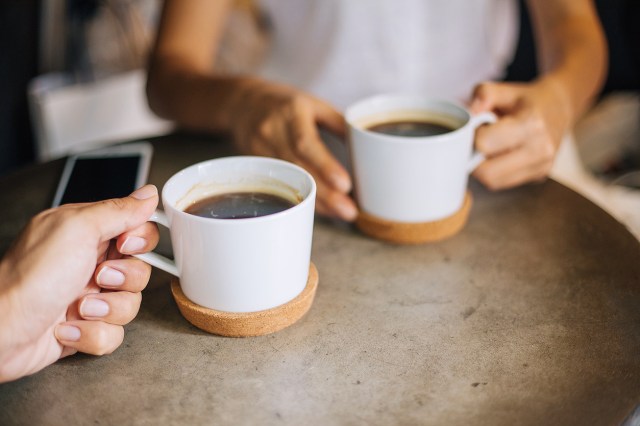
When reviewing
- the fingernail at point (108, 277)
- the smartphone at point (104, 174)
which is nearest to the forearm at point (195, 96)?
the smartphone at point (104, 174)

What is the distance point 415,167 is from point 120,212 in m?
0.35

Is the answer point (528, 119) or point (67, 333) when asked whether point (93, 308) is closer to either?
point (67, 333)

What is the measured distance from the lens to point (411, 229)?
0.82m

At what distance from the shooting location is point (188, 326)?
68 centimetres

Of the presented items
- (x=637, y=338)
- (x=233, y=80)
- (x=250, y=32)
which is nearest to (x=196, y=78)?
(x=233, y=80)

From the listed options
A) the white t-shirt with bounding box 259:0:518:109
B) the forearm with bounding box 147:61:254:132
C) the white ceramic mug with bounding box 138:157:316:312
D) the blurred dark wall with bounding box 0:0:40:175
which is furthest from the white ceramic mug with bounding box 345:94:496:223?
the blurred dark wall with bounding box 0:0:40:175

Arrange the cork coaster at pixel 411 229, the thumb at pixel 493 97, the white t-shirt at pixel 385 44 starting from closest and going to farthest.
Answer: the cork coaster at pixel 411 229, the thumb at pixel 493 97, the white t-shirt at pixel 385 44

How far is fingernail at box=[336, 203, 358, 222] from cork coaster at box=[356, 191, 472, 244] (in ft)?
0.04

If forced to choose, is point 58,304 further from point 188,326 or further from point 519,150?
point 519,150

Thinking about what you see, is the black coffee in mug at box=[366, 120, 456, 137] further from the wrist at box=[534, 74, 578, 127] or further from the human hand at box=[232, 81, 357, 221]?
the wrist at box=[534, 74, 578, 127]

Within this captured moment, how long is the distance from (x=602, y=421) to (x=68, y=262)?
0.50 m

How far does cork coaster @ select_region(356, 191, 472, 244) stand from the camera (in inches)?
32.3

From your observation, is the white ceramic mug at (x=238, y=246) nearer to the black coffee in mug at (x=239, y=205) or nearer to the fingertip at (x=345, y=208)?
the black coffee in mug at (x=239, y=205)

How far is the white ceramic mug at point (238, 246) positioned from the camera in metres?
0.61
